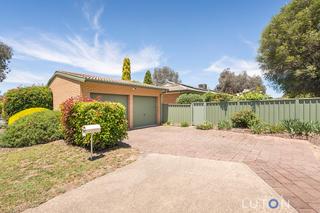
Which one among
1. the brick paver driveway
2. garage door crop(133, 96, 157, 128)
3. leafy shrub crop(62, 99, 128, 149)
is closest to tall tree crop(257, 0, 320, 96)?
the brick paver driveway

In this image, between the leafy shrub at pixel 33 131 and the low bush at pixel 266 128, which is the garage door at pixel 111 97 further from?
the low bush at pixel 266 128

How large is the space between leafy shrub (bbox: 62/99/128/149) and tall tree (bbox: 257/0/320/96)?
13680 millimetres

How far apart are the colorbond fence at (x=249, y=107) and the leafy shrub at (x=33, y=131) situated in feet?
28.9

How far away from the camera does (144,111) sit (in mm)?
A: 13617

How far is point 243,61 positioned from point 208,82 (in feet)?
48.8

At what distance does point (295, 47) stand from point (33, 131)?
57.1ft

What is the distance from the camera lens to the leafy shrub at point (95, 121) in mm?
6161

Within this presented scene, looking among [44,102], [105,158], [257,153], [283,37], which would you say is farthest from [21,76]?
[283,37]

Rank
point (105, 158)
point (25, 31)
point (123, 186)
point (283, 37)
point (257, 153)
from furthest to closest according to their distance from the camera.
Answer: point (283, 37), point (25, 31), point (257, 153), point (105, 158), point (123, 186)

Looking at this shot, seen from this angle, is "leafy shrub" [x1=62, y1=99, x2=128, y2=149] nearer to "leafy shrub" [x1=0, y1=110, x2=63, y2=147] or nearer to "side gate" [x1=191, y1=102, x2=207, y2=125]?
"leafy shrub" [x1=0, y1=110, x2=63, y2=147]

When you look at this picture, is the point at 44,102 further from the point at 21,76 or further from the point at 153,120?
the point at 21,76

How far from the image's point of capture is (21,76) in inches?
778

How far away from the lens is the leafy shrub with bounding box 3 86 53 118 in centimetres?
1241

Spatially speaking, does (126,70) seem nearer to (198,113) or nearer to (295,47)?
(198,113)
